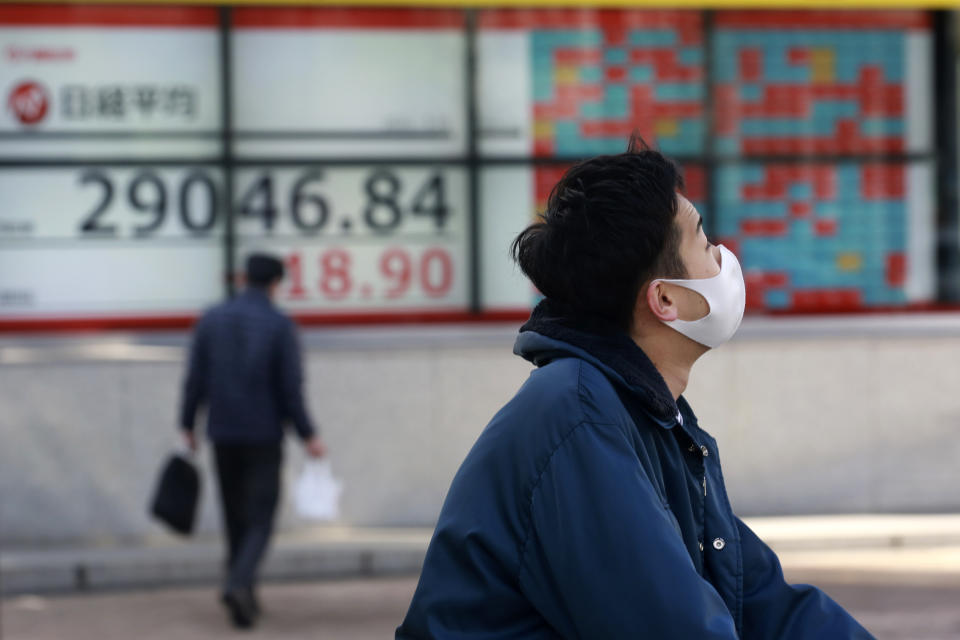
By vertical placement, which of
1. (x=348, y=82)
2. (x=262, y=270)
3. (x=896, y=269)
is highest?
(x=348, y=82)

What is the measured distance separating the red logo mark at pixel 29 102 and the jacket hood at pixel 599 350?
25.5ft

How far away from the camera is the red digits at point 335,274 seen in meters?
9.10

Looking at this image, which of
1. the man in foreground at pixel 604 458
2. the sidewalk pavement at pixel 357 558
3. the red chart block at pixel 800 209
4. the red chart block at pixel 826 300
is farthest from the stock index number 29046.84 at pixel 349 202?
the man in foreground at pixel 604 458

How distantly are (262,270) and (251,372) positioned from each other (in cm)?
49

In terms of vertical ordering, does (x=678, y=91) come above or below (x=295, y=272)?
above

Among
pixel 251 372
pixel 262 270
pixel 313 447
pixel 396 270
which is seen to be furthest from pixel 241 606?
pixel 396 270

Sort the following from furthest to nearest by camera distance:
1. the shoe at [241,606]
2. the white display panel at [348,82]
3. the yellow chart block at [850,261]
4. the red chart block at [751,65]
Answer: the yellow chart block at [850,261] < the red chart block at [751,65] < the white display panel at [348,82] < the shoe at [241,606]

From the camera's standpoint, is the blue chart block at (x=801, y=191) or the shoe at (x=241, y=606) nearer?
the shoe at (x=241, y=606)

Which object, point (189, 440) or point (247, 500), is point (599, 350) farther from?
point (189, 440)

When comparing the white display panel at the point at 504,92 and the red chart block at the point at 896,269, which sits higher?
the white display panel at the point at 504,92

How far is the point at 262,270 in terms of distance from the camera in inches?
255

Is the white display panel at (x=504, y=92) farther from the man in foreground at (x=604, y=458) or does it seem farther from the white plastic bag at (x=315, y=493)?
the man in foreground at (x=604, y=458)

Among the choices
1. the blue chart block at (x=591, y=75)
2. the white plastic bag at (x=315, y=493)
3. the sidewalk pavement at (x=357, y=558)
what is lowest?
the sidewalk pavement at (x=357, y=558)

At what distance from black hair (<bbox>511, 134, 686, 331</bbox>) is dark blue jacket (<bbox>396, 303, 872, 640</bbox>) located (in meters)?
0.05
